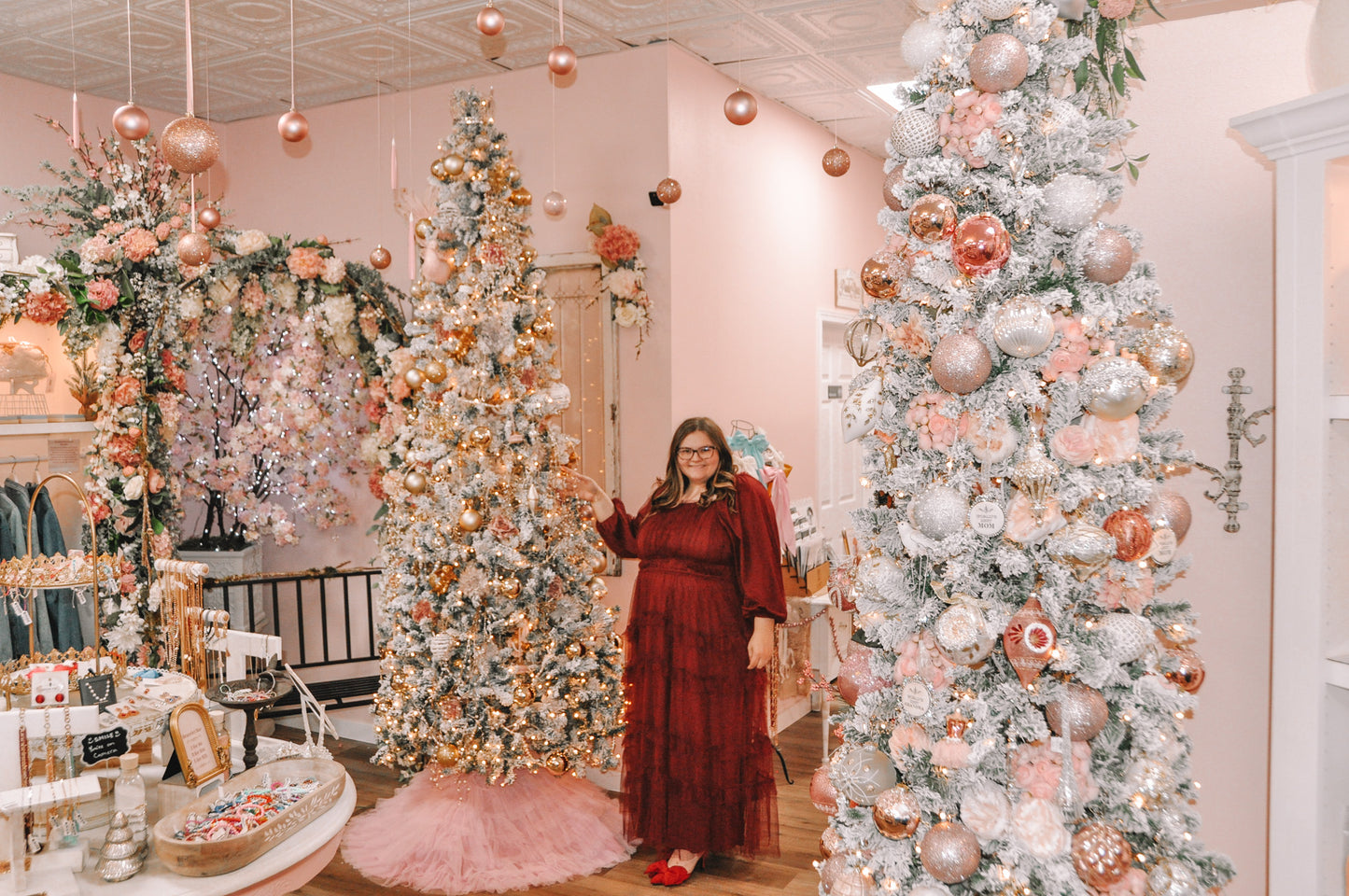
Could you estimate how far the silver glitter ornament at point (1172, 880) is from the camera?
170 cm

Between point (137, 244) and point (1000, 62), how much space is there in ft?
13.4

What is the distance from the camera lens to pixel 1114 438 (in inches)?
66.2

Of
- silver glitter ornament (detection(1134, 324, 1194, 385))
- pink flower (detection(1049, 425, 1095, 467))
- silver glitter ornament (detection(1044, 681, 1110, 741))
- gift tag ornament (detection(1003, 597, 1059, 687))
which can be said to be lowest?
silver glitter ornament (detection(1044, 681, 1110, 741))

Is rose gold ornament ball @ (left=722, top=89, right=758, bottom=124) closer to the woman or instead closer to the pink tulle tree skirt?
the woman

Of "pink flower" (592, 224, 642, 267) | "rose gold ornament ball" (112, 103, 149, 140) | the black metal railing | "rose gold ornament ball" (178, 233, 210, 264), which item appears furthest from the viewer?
the black metal railing

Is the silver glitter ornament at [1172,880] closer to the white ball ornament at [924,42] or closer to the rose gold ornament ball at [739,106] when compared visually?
the white ball ornament at [924,42]

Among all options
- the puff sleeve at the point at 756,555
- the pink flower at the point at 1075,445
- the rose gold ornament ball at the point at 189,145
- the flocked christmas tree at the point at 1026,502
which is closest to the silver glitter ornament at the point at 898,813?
the flocked christmas tree at the point at 1026,502

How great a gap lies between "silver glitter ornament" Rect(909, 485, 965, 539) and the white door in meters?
4.64

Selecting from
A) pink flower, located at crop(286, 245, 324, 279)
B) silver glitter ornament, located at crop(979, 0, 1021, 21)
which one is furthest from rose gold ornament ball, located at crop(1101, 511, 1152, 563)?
pink flower, located at crop(286, 245, 324, 279)

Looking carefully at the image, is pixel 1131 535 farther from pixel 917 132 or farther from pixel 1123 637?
pixel 917 132

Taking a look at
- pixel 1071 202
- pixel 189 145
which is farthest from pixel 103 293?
pixel 1071 202

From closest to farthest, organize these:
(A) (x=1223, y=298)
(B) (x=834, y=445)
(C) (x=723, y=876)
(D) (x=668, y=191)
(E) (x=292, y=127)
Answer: (A) (x=1223, y=298), (E) (x=292, y=127), (C) (x=723, y=876), (D) (x=668, y=191), (B) (x=834, y=445)

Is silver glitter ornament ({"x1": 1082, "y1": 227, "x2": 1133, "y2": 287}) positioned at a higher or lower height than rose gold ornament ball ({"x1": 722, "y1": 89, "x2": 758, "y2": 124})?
lower

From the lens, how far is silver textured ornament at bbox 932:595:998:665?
1.66 meters
